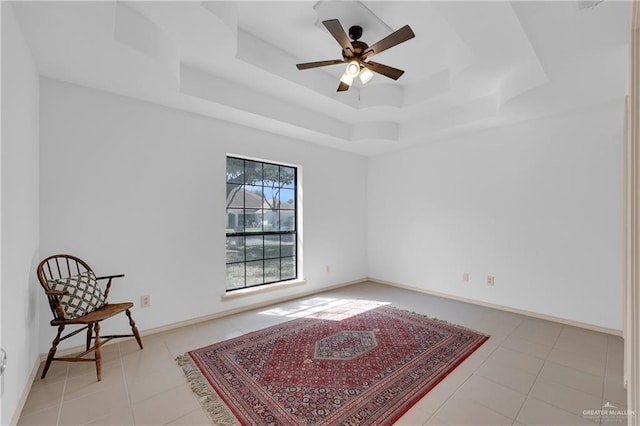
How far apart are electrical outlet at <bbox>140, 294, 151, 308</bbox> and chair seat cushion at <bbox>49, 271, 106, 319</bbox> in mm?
482

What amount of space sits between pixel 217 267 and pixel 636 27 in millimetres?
3531

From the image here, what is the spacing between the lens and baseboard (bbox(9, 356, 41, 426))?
171cm

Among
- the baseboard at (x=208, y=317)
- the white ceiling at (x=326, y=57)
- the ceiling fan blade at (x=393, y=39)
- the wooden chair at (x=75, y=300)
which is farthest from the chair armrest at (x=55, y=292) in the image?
the ceiling fan blade at (x=393, y=39)

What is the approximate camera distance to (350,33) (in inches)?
100

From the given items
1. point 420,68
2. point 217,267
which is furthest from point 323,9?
point 217,267

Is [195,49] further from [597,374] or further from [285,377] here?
[597,374]

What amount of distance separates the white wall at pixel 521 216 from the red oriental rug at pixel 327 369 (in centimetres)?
123

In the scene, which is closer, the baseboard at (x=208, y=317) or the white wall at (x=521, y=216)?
the baseboard at (x=208, y=317)

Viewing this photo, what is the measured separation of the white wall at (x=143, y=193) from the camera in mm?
2512

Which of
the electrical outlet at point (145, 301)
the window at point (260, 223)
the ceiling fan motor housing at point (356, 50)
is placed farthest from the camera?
the window at point (260, 223)

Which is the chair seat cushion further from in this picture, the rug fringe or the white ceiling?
the white ceiling

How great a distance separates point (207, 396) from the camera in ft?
6.44

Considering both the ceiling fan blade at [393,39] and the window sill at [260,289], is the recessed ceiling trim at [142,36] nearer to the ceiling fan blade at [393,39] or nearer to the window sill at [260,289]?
the ceiling fan blade at [393,39]

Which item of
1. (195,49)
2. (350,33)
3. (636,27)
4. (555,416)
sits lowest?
(555,416)
